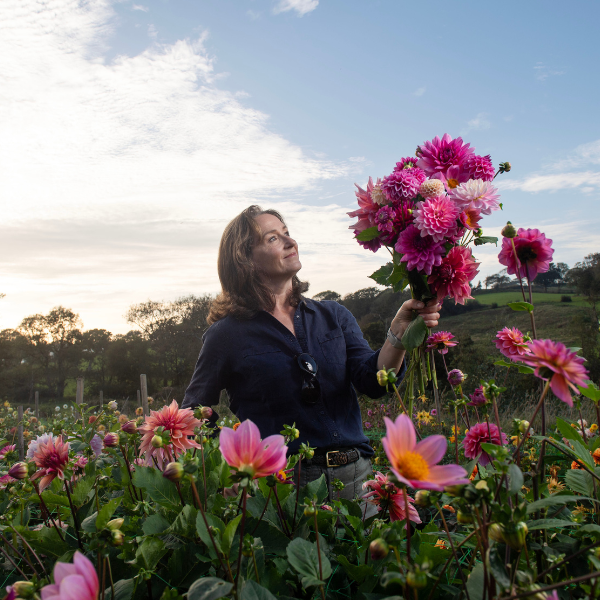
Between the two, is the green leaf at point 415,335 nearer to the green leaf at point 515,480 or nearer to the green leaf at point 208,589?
the green leaf at point 515,480

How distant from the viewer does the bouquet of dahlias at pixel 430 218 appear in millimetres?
1144

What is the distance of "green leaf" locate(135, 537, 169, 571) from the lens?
69 centimetres

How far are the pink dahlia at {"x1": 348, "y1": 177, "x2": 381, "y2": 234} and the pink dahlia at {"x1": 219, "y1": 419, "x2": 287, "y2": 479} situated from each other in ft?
2.97

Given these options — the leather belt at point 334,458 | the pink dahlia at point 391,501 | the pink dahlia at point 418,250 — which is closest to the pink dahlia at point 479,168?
the pink dahlia at point 418,250

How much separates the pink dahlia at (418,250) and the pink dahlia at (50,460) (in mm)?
934

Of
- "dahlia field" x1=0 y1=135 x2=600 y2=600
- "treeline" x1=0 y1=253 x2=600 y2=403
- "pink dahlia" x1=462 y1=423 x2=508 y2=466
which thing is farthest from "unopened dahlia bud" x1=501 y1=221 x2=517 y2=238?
"treeline" x1=0 y1=253 x2=600 y2=403

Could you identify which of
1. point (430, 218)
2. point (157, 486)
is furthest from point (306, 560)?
point (430, 218)

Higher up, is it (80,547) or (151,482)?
(151,482)

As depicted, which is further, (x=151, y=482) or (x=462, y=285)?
(x=462, y=285)

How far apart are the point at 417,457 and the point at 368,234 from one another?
908 mm

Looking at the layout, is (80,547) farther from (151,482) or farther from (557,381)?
(557,381)

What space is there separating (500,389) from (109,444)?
35.0 inches

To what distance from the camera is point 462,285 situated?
1236 mm

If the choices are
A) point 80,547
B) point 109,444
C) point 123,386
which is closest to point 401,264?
point 109,444
